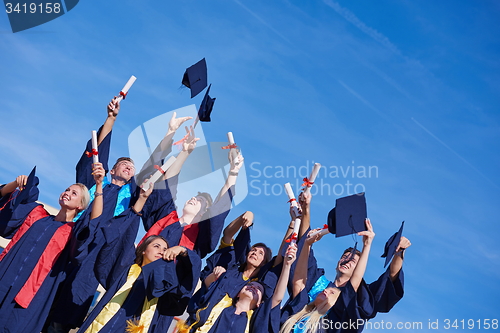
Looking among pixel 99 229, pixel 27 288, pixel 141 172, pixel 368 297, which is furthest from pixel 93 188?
pixel 368 297

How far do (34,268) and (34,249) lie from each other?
0.54 ft

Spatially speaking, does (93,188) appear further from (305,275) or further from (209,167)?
(305,275)

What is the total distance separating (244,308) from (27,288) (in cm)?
185

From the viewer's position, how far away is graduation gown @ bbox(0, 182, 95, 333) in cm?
494

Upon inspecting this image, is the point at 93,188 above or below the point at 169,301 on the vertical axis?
above

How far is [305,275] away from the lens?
17.5 feet

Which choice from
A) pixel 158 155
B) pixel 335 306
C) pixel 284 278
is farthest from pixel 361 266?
pixel 158 155

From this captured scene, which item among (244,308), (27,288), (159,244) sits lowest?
(27,288)

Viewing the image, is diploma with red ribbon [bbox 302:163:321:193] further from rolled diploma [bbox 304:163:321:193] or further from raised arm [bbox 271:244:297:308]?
raised arm [bbox 271:244:297:308]

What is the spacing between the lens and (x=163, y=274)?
15.1 ft

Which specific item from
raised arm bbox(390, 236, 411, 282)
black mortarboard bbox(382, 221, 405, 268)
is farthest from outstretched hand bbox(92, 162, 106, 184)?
raised arm bbox(390, 236, 411, 282)

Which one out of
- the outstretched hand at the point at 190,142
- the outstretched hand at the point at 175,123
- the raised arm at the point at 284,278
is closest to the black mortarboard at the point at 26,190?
the outstretched hand at the point at 190,142

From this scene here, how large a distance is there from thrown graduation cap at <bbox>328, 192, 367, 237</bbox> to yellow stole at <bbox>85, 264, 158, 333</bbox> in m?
1.72

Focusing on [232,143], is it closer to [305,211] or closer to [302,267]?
[305,211]
